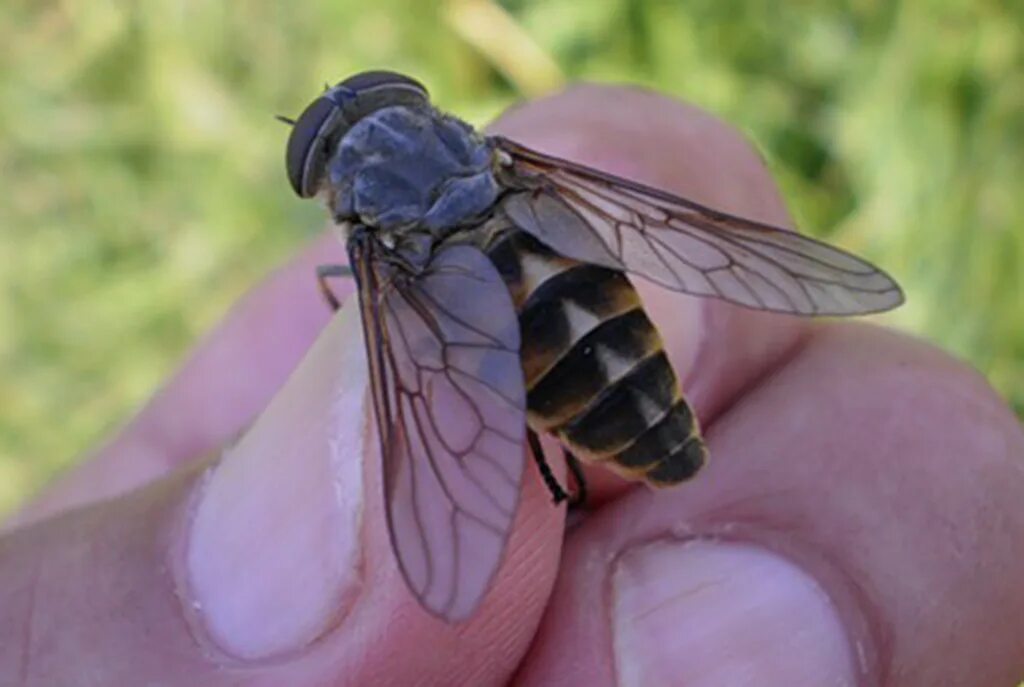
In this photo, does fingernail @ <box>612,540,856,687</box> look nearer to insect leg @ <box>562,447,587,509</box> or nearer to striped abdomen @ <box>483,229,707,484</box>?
insect leg @ <box>562,447,587,509</box>

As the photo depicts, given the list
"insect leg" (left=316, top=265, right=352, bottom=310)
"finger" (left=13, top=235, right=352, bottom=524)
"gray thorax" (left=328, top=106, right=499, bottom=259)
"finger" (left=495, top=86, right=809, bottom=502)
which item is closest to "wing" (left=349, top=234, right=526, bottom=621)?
"gray thorax" (left=328, top=106, right=499, bottom=259)

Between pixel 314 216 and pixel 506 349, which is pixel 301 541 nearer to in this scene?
pixel 506 349

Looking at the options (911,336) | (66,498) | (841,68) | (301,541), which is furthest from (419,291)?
(841,68)

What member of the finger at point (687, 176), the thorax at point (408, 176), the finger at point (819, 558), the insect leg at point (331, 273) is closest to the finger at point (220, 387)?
the insect leg at point (331, 273)

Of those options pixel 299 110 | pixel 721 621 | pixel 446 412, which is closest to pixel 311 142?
pixel 446 412

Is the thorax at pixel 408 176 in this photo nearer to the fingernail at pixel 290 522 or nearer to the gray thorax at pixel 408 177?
the gray thorax at pixel 408 177

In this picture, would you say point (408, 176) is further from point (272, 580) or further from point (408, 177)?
point (272, 580)
